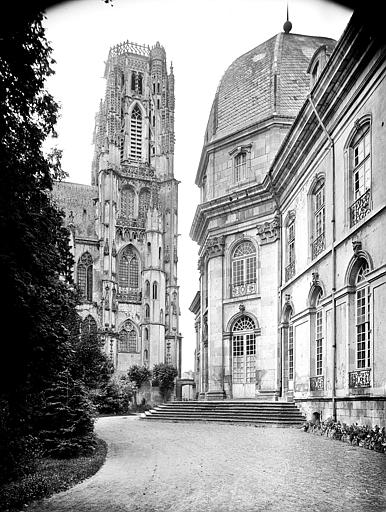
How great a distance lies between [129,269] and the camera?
67500 millimetres

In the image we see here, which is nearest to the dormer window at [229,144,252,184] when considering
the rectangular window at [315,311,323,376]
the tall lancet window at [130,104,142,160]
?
the rectangular window at [315,311,323,376]

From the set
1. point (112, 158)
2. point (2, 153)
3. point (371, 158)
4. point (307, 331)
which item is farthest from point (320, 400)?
point (112, 158)

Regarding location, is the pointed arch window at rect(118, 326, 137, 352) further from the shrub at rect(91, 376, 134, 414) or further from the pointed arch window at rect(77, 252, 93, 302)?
the shrub at rect(91, 376, 134, 414)

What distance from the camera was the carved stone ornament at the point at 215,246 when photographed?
29.8 m

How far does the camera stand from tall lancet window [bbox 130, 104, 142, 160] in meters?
73.8

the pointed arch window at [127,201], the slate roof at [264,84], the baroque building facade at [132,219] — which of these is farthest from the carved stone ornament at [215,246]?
the pointed arch window at [127,201]

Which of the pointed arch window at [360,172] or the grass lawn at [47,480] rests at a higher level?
the pointed arch window at [360,172]

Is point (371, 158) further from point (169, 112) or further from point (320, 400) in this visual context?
point (169, 112)

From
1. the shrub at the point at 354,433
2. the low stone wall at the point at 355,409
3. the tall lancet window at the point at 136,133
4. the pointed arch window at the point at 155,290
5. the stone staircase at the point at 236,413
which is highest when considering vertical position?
the tall lancet window at the point at 136,133

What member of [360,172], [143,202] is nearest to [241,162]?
[360,172]

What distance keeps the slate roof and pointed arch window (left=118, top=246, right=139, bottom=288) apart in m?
35.8

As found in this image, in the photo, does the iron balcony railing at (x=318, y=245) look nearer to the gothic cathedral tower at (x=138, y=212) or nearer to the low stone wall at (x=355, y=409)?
the low stone wall at (x=355, y=409)

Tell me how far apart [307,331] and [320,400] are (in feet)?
8.54

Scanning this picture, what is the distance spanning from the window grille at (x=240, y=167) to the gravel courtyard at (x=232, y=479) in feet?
56.9
